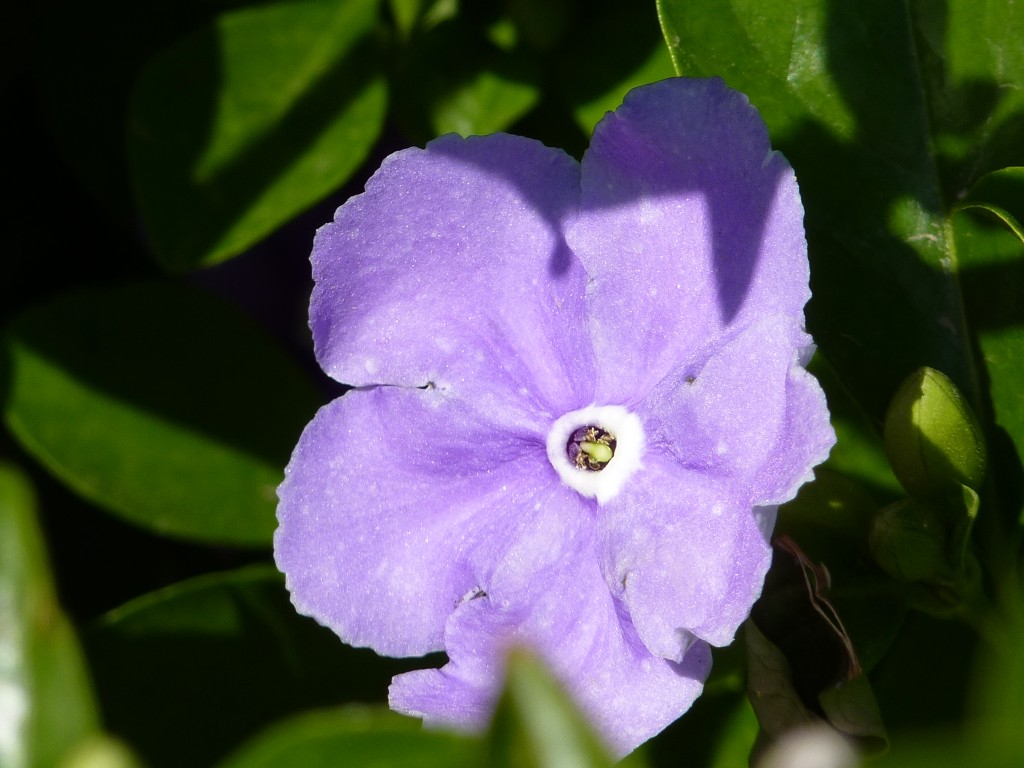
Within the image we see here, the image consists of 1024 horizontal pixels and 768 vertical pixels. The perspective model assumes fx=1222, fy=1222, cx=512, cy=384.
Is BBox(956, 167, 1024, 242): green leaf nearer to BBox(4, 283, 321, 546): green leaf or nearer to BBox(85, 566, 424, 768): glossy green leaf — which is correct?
BBox(85, 566, 424, 768): glossy green leaf

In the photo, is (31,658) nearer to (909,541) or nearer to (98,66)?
(909,541)

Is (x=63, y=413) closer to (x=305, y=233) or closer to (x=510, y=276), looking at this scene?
(x=305, y=233)

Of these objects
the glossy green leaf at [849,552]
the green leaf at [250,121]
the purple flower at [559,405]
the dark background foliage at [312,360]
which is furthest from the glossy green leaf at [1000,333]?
the green leaf at [250,121]

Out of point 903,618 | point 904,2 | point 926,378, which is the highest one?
point 904,2

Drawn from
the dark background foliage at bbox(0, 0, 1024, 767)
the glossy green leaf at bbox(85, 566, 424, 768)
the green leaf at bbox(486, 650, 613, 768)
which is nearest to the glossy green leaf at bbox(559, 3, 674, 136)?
the dark background foliage at bbox(0, 0, 1024, 767)

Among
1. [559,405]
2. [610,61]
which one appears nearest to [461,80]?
[610,61]

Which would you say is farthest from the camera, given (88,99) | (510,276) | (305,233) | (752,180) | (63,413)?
(305,233)

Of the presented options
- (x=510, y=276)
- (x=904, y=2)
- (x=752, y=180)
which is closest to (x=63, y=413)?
(x=510, y=276)

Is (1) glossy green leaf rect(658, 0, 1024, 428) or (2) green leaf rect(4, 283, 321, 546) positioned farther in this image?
(2) green leaf rect(4, 283, 321, 546)
